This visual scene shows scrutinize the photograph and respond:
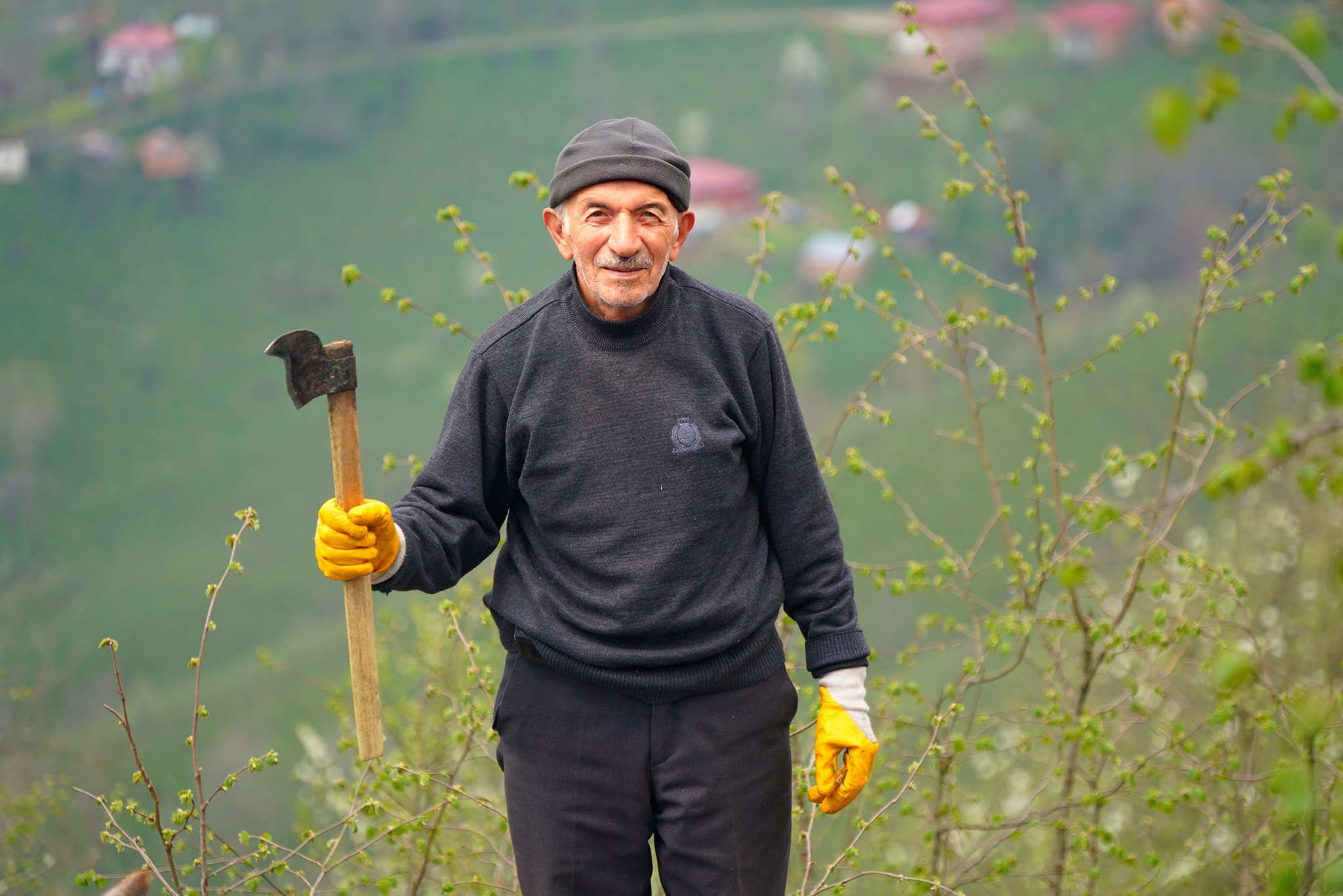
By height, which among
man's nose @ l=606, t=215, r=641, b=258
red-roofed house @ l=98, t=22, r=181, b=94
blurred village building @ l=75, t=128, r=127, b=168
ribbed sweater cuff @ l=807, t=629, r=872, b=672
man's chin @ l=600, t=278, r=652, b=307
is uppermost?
red-roofed house @ l=98, t=22, r=181, b=94

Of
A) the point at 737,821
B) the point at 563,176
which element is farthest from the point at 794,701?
the point at 563,176

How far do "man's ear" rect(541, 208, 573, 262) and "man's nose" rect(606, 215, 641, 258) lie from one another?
0.41ft

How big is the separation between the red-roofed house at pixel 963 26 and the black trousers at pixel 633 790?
16875 mm

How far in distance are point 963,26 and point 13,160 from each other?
43.4 ft

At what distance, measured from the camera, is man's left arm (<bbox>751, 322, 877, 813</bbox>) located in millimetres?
2281

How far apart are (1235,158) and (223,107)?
14762 millimetres

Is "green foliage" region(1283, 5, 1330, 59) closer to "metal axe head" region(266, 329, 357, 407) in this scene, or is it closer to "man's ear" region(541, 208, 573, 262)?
"man's ear" region(541, 208, 573, 262)

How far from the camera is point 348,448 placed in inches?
85.0

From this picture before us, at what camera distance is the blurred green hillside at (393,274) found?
1462 centimetres

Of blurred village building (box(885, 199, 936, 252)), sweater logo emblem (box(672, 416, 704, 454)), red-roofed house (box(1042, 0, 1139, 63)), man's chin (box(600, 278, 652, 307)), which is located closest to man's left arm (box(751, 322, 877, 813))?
sweater logo emblem (box(672, 416, 704, 454))

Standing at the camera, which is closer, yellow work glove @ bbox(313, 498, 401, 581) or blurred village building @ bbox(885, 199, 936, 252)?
yellow work glove @ bbox(313, 498, 401, 581)

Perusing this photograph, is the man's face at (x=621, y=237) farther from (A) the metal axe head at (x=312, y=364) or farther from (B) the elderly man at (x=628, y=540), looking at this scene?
(A) the metal axe head at (x=312, y=364)

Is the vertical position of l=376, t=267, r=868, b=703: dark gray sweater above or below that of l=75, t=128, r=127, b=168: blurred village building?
below

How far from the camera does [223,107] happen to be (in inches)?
703
